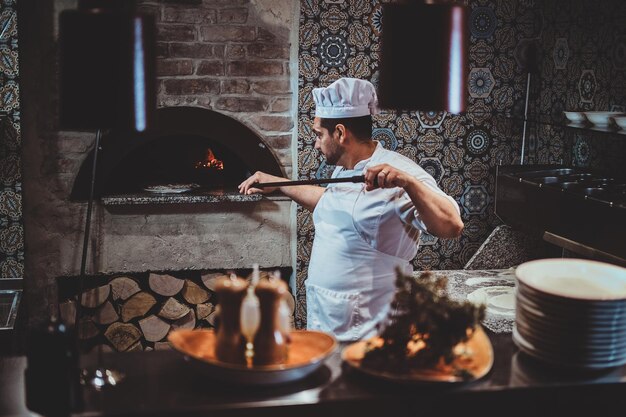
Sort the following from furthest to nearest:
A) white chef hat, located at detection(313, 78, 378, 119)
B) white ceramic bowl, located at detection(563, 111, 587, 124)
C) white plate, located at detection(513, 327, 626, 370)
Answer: white ceramic bowl, located at detection(563, 111, 587, 124) < white chef hat, located at detection(313, 78, 378, 119) < white plate, located at detection(513, 327, 626, 370)

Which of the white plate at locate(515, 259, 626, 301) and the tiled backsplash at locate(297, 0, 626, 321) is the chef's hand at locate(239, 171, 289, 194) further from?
the white plate at locate(515, 259, 626, 301)

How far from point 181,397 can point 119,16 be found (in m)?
0.90

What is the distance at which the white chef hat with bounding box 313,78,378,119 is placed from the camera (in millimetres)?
3121

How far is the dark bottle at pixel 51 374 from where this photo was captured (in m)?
1.67

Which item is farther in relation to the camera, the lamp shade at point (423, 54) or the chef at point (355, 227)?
the chef at point (355, 227)

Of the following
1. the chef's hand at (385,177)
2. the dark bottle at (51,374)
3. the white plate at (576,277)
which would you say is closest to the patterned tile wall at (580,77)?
the chef's hand at (385,177)

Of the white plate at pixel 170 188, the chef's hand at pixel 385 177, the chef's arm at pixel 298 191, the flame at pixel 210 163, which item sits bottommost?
the white plate at pixel 170 188

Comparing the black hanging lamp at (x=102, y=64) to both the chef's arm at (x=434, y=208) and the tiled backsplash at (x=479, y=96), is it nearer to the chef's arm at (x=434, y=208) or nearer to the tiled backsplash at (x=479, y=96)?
the chef's arm at (x=434, y=208)

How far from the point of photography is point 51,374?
1687 mm

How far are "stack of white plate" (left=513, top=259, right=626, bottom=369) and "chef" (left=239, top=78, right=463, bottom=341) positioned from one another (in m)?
0.86

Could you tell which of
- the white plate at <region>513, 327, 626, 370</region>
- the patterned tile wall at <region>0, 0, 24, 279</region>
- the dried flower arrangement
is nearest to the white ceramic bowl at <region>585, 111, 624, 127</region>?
the white plate at <region>513, 327, 626, 370</region>

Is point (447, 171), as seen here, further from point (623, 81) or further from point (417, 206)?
point (417, 206)

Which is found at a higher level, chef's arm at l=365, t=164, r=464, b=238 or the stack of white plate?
chef's arm at l=365, t=164, r=464, b=238

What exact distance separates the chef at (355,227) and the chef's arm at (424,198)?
86mm
